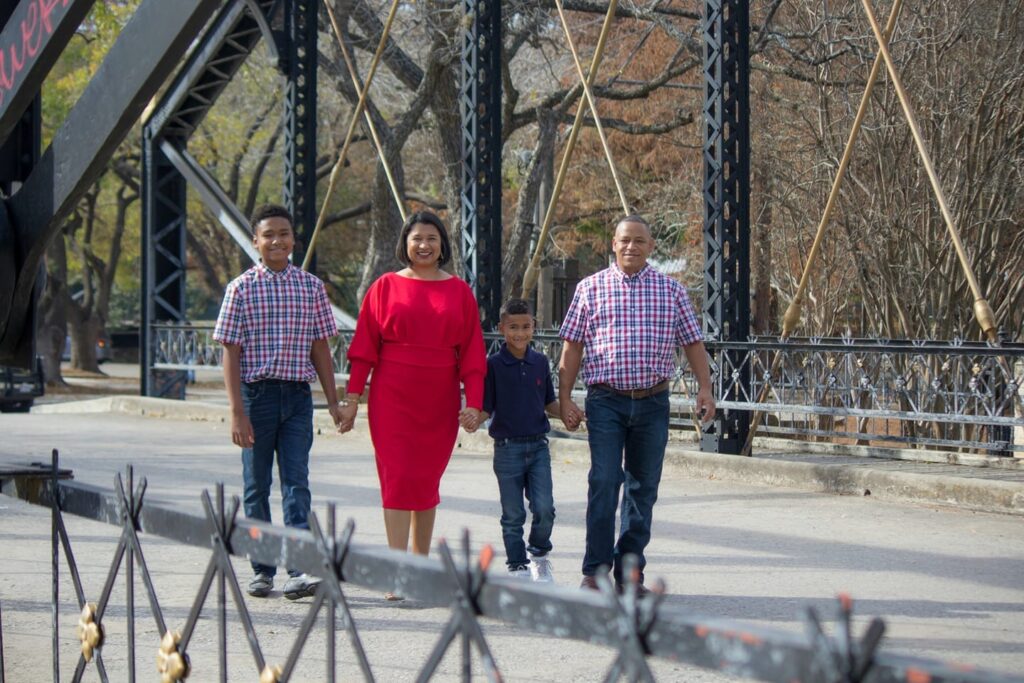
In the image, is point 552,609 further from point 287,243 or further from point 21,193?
point 287,243

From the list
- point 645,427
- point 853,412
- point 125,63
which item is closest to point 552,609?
point 125,63

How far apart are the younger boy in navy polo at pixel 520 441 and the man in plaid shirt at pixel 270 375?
0.85 m

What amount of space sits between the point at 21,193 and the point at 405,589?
2154mm

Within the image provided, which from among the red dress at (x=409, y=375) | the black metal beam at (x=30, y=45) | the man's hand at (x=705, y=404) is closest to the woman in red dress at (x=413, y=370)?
the red dress at (x=409, y=375)

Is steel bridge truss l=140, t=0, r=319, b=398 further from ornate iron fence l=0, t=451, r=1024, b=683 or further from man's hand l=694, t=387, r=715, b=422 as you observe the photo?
ornate iron fence l=0, t=451, r=1024, b=683

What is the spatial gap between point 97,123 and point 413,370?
3.12 meters

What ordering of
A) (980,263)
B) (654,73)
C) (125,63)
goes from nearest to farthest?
(125,63) < (980,263) < (654,73)

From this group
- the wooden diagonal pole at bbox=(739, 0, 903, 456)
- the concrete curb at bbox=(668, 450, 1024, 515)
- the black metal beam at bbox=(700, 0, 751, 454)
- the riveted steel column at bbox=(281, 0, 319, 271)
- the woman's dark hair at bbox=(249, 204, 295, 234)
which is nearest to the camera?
the woman's dark hair at bbox=(249, 204, 295, 234)

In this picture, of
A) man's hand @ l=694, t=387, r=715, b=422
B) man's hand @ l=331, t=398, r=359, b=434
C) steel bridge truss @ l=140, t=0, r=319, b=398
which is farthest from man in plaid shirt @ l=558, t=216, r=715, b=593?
steel bridge truss @ l=140, t=0, r=319, b=398

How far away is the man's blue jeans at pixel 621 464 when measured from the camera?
22.1 feet

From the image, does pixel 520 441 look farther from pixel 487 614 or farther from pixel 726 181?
pixel 726 181

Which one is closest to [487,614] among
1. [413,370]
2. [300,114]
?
[413,370]

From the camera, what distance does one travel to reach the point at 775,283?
22125 millimetres

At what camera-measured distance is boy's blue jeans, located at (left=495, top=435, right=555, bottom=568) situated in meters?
6.75
